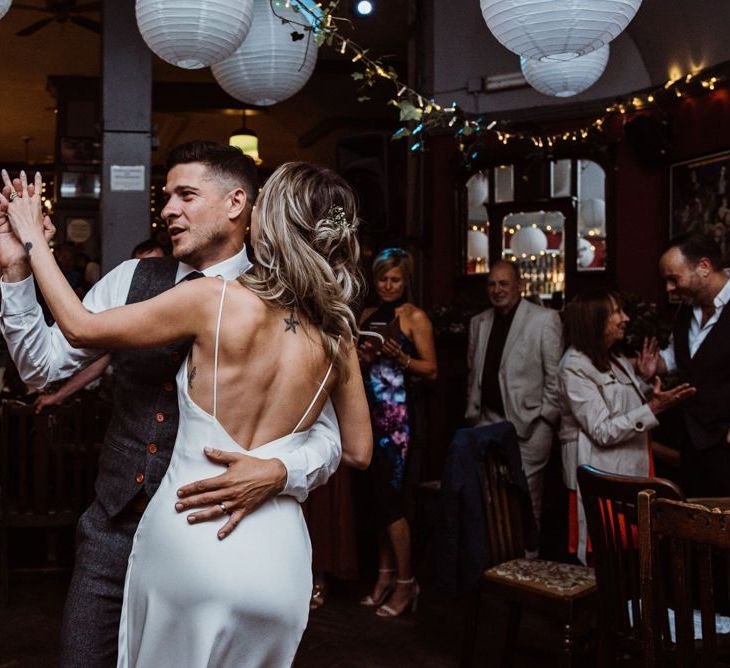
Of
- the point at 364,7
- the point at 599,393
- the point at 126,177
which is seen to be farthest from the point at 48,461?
the point at 364,7

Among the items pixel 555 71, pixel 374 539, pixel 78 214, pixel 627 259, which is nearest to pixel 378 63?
pixel 555 71

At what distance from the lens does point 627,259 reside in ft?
24.6

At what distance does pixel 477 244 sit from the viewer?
336 inches

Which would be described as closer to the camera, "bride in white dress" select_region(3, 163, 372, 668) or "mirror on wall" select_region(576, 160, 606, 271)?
"bride in white dress" select_region(3, 163, 372, 668)

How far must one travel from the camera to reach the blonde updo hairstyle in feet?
5.44

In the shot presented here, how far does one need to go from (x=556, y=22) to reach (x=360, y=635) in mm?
2533

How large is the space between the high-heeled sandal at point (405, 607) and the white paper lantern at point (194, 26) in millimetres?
2453

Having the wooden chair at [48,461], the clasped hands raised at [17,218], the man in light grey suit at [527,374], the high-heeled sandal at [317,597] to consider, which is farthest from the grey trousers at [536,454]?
the clasped hands raised at [17,218]

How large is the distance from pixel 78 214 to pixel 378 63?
29.1ft

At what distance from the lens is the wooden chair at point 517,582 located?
289 cm

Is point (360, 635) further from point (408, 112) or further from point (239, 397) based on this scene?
point (239, 397)

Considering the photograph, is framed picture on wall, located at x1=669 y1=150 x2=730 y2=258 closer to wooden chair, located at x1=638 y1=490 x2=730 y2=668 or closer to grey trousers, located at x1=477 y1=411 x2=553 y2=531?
grey trousers, located at x1=477 y1=411 x2=553 y2=531

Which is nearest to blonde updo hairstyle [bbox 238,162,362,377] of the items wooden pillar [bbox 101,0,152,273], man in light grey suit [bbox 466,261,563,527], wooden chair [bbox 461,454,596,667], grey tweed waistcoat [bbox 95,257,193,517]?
grey tweed waistcoat [bbox 95,257,193,517]

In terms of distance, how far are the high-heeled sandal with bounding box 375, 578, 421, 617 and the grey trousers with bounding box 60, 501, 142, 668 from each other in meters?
2.43
